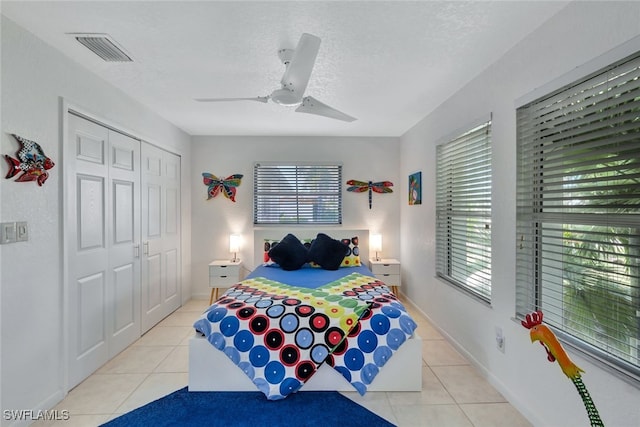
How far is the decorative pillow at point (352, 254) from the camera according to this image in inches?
158

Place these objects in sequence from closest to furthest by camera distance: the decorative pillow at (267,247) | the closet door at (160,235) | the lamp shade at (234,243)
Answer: the closet door at (160,235) → the decorative pillow at (267,247) → the lamp shade at (234,243)

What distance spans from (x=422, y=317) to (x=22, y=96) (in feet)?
13.6

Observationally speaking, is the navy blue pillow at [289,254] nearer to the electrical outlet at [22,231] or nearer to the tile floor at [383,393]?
the tile floor at [383,393]

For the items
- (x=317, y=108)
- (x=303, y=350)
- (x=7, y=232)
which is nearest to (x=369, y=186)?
(x=317, y=108)

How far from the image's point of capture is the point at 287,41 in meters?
1.96

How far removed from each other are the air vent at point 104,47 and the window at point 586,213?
2.83 m

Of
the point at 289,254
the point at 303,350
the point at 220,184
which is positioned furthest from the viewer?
the point at 220,184

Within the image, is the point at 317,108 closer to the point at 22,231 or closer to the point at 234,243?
the point at 22,231

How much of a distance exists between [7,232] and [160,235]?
190 centimetres

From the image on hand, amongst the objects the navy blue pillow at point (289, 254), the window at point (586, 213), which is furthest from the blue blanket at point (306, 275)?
the window at point (586, 213)

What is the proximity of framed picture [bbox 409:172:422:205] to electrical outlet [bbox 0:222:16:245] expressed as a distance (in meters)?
3.73

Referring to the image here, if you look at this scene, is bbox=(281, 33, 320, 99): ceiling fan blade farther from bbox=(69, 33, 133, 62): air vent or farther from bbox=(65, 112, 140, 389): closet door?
bbox=(65, 112, 140, 389): closet door

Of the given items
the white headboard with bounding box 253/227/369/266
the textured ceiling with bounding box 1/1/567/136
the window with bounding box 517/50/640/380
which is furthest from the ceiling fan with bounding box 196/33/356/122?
the white headboard with bounding box 253/227/369/266

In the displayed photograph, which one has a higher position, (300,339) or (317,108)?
(317,108)
